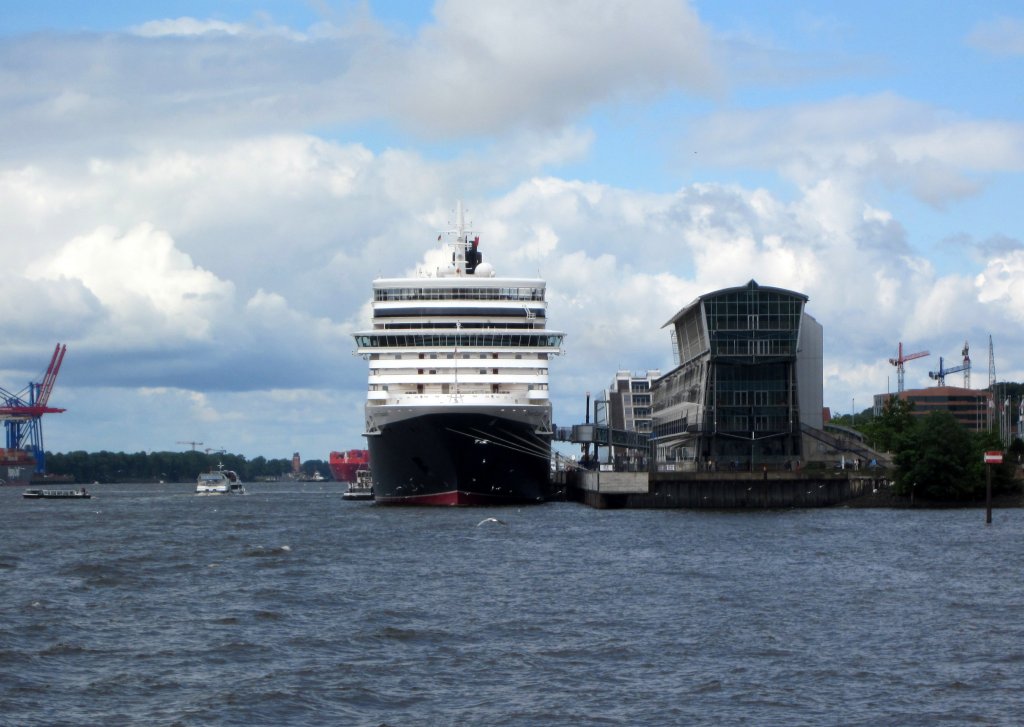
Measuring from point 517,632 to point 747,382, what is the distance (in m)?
88.9

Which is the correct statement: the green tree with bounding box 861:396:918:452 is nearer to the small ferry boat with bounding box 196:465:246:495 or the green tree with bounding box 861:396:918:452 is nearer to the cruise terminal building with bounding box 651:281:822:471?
the cruise terminal building with bounding box 651:281:822:471

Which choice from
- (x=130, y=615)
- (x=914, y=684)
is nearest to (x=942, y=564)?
(x=914, y=684)

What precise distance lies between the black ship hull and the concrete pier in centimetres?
766

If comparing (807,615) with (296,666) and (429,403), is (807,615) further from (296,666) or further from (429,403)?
(429,403)

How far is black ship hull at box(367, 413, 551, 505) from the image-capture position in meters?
98.4

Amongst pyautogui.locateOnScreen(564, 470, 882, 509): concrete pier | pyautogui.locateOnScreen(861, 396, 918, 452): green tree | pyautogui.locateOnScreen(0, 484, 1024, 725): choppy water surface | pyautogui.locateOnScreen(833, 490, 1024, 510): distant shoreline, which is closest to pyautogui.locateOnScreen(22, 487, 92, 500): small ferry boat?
pyautogui.locateOnScreen(564, 470, 882, 509): concrete pier

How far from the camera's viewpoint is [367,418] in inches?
4259

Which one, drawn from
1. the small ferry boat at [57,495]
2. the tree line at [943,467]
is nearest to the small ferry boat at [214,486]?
the small ferry boat at [57,495]

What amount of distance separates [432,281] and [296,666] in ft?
253

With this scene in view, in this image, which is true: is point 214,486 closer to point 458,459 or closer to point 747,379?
point 747,379

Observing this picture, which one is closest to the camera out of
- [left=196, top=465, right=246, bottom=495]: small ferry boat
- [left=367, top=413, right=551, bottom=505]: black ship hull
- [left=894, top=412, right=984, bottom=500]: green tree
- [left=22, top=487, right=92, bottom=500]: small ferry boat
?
[left=367, top=413, right=551, bottom=505]: black ship hull

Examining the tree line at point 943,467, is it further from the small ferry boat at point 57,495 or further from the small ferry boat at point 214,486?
the small ferry boat at point 214,486

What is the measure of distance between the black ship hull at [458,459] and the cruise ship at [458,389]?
10 cm

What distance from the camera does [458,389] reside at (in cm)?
10406
